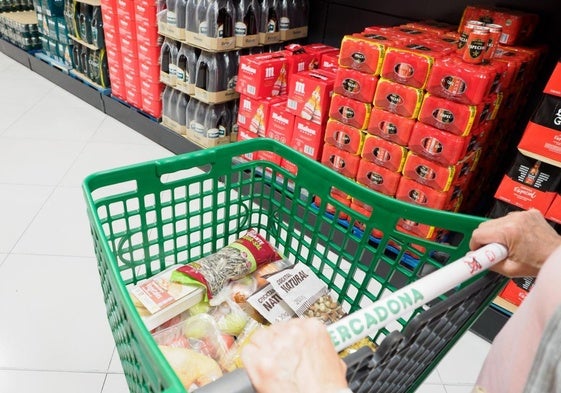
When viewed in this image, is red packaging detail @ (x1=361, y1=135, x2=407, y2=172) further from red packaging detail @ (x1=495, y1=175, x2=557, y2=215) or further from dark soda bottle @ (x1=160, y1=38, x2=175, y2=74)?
dark soda bottle @ (x1=160, y1=38, x2=175, y2=74)

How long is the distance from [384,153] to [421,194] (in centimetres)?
23

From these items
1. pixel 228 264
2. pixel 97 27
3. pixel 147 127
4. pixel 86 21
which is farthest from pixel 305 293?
pixel 86 21

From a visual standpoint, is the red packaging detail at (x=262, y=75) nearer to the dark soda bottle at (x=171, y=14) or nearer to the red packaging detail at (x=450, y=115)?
the dark soda bottle at (x=171, y=14)

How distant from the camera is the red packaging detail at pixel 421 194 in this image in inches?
68.1

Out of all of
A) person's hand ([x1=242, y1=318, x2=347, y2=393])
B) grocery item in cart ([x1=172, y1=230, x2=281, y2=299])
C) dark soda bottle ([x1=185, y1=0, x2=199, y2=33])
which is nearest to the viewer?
person's hand ([x1=242, y1=318, x2=347, y2=393])

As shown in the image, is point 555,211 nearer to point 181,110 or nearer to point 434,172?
point 434,172

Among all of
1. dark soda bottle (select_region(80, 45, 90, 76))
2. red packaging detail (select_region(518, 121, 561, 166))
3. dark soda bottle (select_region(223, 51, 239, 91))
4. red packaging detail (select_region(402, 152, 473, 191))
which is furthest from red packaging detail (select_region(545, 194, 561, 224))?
dark soda bottle (select_region(80, 45, 90, 76))

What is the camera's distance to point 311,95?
2.03 meters

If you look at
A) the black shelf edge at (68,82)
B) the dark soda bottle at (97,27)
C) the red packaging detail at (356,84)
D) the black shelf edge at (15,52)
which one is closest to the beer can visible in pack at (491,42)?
the red packaging detail at (356,84)

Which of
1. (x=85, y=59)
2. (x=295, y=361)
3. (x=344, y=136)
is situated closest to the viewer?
(x=295, y=361)

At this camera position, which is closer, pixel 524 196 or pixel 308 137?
pixel 524 196

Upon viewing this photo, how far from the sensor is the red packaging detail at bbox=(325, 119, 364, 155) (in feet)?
6.17

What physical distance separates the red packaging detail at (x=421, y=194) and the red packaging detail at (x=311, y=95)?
1.65 ft

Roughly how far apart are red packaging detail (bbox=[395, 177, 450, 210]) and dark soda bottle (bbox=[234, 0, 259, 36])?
4.21 ft
